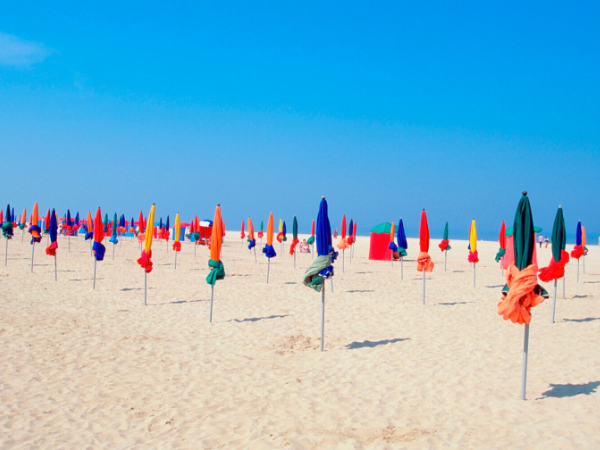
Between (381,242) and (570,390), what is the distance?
23799 mm

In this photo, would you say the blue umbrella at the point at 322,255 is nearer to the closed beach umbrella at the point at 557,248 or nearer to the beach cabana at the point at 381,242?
the closed beach umbrella at the point at 557,248

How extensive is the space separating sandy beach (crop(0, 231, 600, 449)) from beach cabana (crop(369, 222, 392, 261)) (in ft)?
51.2

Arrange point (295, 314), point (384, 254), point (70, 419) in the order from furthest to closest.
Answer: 1. point (384, 254)
2. point (295, 314)
3. point (70, 419)

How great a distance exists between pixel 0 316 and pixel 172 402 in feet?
22.6

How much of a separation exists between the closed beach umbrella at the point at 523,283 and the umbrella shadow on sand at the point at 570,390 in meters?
0.56

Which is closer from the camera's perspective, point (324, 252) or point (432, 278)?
point (324, 252)

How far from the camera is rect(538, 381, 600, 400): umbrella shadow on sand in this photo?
6195 millimetres

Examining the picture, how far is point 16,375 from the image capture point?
261 inches

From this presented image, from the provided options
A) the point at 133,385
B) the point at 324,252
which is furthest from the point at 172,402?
the point at 324,252

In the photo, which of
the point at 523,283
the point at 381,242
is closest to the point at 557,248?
the point at 523,283

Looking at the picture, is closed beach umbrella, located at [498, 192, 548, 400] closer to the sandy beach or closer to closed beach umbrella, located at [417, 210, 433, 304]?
the sandy beach

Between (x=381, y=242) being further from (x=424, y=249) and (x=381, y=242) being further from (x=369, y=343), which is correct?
→ (x=369, y=343)

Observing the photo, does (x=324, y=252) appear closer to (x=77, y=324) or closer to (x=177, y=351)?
(x=177, y=351)

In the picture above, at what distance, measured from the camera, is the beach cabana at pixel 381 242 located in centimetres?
2942
